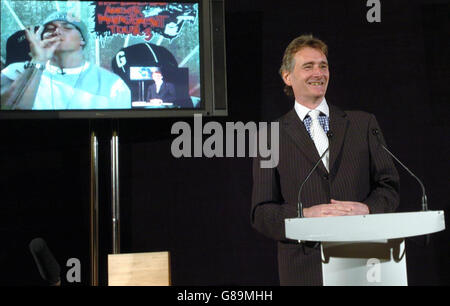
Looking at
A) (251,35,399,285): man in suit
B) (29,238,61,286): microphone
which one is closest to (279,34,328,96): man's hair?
(251,35,399,285): man in suit

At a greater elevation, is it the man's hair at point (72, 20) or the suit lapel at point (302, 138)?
the man's hair at point (72, 20)

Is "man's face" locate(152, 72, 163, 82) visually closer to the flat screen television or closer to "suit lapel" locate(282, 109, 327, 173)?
the flat screen television

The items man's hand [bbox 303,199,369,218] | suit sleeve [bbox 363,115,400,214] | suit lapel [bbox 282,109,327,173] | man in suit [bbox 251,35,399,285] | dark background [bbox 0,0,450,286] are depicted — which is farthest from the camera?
dark background [bbox 0,0,450,286]

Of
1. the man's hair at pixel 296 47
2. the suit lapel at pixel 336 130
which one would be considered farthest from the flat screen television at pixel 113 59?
the suit lapel at pixel 336 130

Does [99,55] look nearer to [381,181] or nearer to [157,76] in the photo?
[157,76]

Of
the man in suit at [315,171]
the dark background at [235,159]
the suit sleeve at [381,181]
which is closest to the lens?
the suit sleeve at [381,181]

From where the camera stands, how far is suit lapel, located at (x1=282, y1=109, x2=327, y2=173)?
9.15ft

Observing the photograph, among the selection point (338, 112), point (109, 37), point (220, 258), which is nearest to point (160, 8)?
point (109, 37)

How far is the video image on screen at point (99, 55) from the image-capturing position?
10.3ft

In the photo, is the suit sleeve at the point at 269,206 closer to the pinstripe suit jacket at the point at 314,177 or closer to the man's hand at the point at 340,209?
the pinstripe suit jacket at the point at 314,177

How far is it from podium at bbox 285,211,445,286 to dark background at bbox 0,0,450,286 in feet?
4.83

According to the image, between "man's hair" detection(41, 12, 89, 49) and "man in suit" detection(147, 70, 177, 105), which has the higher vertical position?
"man's hair" detection(41, 12, 89, 49)

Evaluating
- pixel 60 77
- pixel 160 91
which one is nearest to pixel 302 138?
pixel 160 91

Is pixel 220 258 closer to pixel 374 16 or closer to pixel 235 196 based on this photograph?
pixel 235 196
